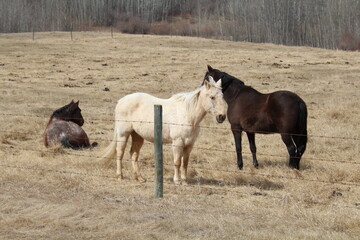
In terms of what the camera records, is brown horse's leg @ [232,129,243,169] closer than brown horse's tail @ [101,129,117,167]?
No

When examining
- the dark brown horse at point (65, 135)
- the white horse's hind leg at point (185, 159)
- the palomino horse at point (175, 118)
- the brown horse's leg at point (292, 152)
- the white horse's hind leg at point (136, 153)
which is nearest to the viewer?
the palomino horse at point (175, 118)

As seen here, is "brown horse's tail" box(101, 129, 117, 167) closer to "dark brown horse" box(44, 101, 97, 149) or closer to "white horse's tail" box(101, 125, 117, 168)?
"white horse's tail" box(101, 125, 117, 168)

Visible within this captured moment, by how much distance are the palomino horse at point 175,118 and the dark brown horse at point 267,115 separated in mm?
826

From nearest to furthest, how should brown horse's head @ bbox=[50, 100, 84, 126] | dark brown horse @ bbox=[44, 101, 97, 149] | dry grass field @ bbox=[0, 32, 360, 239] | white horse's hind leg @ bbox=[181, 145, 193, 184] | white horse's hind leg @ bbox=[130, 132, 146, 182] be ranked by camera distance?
dry grass field @ bbox=[0, 32, 360, 239], white horse's hind leg @ bbox=[181, 145, 193, 184], white horse's hind leg @ bbox=[130, 132, 146, 182], dark brown horse @ bbox=[44, 101, 97, 149], brown horse's head @ bbox=[50, 100, 84, 126]

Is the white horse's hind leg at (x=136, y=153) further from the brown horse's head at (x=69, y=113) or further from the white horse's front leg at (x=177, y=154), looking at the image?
the brown horse's head at (x=69, y=113)

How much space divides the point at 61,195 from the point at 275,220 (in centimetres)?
294

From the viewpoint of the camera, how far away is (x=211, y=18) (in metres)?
78.9

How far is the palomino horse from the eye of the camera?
29.9 ft

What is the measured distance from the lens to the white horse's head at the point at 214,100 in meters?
8.95

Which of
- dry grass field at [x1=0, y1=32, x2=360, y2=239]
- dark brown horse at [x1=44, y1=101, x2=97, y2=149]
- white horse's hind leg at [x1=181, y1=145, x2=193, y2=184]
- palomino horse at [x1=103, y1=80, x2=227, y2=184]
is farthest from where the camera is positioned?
dark brown horse at [x1=44, y1=101, x2=97, y2=149]

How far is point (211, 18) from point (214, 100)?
71.2m

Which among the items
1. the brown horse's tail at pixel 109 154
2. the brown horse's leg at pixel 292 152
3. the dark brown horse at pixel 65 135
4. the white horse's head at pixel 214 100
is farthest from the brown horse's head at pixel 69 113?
the brown horse's leg at pixel 292 152

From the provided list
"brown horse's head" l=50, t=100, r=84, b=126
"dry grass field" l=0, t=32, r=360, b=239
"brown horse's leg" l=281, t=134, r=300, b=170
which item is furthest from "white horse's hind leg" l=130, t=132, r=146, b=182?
"brown horse's head" l=50, t=100, r=84, b=126

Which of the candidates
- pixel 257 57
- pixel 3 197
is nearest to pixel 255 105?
pixel 3 197
